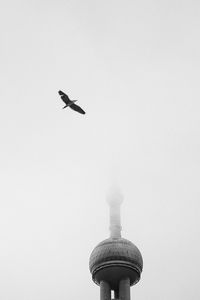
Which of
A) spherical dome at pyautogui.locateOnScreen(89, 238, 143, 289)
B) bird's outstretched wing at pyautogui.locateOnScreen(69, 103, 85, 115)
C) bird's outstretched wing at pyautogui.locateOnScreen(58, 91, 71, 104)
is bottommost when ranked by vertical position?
bird's outstretched wing at pyautogui.locateOnScreen(69, 103, 85, 115)

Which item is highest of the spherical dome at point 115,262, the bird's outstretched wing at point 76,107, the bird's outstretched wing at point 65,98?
the spherical dome at point 115,262

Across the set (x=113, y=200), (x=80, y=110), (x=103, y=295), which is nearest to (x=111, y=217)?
(x=113, y=200)

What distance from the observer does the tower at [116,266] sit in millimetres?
75562

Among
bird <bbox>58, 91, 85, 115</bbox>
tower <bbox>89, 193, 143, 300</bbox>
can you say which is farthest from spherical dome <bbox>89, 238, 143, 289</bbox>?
bird <bbox>58, 91, 85, 115</bbox>

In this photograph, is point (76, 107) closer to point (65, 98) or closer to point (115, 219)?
point (65, 98)

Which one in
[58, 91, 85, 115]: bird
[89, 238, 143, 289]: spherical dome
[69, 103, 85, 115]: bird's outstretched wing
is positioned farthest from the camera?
[89, 238, 143, 289]: spherical dome

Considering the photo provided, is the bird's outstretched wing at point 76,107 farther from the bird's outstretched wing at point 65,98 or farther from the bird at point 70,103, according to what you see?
the bird's outstretched wing at point 65,98

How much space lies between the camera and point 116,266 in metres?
75.4

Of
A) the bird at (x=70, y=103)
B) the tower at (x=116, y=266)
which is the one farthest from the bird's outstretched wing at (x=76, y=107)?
the tower at (x=116, y=266)

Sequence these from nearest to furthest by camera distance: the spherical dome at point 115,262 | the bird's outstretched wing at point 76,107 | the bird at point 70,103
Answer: the bird at point 70,103
the bird's outstretched wing at point 76,107
the spherical dome at point 115,262

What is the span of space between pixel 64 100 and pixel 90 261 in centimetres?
4303

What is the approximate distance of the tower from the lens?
248ft

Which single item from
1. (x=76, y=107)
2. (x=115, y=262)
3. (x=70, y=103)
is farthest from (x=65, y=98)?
(x=115, y=262)

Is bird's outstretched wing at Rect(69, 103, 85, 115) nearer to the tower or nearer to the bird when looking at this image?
the bird
